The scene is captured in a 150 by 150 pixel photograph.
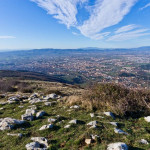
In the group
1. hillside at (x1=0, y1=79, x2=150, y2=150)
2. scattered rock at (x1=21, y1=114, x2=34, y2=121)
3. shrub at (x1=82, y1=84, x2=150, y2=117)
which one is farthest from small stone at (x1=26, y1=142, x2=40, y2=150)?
shrub at (x1=82, y1=84, x2=150, y2=117)

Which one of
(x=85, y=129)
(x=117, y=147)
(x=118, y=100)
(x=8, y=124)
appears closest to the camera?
(x=117, y=147)

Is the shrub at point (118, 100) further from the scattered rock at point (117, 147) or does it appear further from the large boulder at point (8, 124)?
the large boulder at point (8, 124)

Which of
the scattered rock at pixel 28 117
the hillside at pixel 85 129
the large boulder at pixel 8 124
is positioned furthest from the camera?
the scattered rock at pixel 28 117

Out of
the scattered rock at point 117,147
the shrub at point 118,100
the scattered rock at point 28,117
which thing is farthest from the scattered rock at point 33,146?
the shrub at point 118,100

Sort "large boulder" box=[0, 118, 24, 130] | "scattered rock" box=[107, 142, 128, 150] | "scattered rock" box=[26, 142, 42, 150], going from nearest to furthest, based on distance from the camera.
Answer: "scattered rock" box=[107, 142, 128, 150]
"scattered rock" box=[26, 142, 42, 150]
"large boulder" box=[0, 118, 24, 130]

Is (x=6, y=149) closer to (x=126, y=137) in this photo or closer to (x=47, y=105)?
(x=126, y=137)

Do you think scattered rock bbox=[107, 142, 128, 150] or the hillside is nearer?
scattered rock bbox=[107, 142, 128, 150]

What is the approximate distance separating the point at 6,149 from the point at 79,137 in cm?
286

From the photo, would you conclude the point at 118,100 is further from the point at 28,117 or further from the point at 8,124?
the point at 8,124

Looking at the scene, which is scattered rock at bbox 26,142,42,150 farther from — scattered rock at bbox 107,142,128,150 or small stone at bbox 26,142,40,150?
scattered rock at bbox 107,142,128,150

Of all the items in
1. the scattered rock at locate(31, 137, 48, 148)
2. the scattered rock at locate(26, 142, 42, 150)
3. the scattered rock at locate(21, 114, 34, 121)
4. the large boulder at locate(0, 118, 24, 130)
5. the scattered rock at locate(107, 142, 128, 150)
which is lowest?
the scattered rock at locate(21, 114, 34, 121)

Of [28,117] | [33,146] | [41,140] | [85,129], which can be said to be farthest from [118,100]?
[33,146]

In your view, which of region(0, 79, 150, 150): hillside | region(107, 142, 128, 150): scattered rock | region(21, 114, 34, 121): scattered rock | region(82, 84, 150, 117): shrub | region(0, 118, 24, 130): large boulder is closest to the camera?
region(107, 142, 128, 150): scattered rock

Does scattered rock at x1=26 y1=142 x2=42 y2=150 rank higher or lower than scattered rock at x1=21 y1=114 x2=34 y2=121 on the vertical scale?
higher
